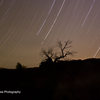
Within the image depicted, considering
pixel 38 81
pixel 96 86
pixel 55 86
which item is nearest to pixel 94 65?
pixel 96 86

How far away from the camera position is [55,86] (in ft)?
57.6

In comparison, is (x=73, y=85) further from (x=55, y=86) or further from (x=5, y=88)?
(x=5, y=88)

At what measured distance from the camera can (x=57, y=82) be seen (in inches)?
700

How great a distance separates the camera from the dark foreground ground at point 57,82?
16.1 metres

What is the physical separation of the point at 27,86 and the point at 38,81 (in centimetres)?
127

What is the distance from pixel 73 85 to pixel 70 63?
3.01m

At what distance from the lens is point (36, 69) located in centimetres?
2083

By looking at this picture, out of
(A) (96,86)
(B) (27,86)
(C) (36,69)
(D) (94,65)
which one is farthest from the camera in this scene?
(C) (36,69)

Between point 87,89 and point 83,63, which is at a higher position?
point 83,63

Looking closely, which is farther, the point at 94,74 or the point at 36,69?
the point at 36,69

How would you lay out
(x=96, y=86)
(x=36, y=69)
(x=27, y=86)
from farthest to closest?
(x=36, y=69) < (x=27, y=86) < (x=96, y=86)

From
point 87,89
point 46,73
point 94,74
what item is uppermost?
point 46,73

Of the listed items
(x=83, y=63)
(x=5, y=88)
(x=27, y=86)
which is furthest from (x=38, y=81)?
(x=83, y=63)

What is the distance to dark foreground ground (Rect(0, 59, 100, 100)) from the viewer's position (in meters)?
16.1
